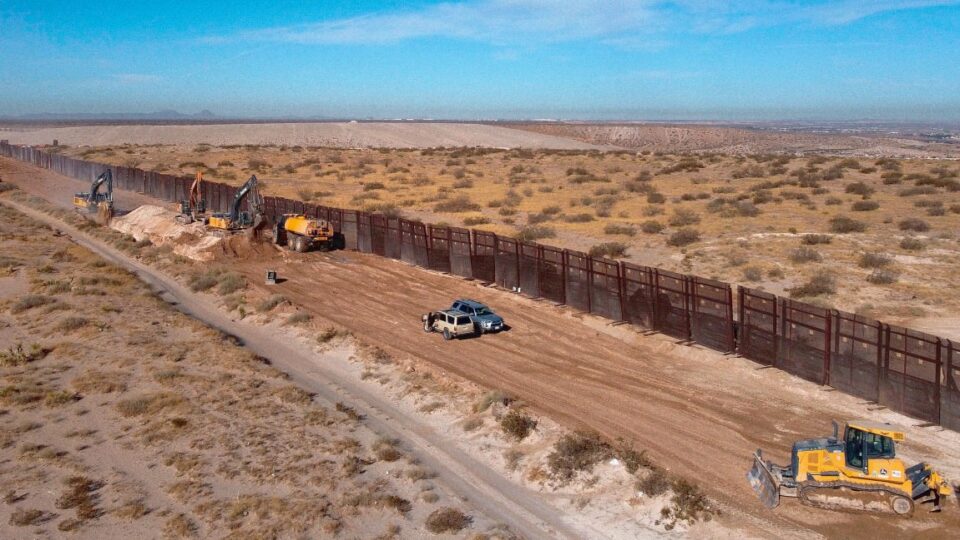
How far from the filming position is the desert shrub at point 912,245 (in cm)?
3316

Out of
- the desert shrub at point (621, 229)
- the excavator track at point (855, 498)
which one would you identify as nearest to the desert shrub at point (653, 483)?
the excavator track at point (855, 498)

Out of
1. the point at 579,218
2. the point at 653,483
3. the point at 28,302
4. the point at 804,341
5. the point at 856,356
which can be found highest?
the point at 579,218

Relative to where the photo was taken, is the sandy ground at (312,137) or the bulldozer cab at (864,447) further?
the sandy ground at (312,137)

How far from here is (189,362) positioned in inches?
837

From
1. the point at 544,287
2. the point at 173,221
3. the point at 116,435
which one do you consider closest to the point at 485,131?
the point at 173,221

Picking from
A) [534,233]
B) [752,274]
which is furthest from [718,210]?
[752,274]

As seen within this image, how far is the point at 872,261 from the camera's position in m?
30.4

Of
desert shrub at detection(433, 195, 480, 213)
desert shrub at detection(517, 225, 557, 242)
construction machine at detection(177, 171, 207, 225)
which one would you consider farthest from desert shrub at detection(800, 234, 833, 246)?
construction machine at detection(177, 171, 207, 225)

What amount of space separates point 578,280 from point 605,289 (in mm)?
1294

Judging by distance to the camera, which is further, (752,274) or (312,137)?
(312,137)

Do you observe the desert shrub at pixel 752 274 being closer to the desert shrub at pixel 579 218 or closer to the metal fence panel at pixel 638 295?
the metal fence panel at pixel 638 295

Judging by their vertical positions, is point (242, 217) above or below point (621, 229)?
above

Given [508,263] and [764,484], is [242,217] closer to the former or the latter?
[508,263]

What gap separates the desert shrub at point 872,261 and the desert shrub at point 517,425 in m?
19.9
